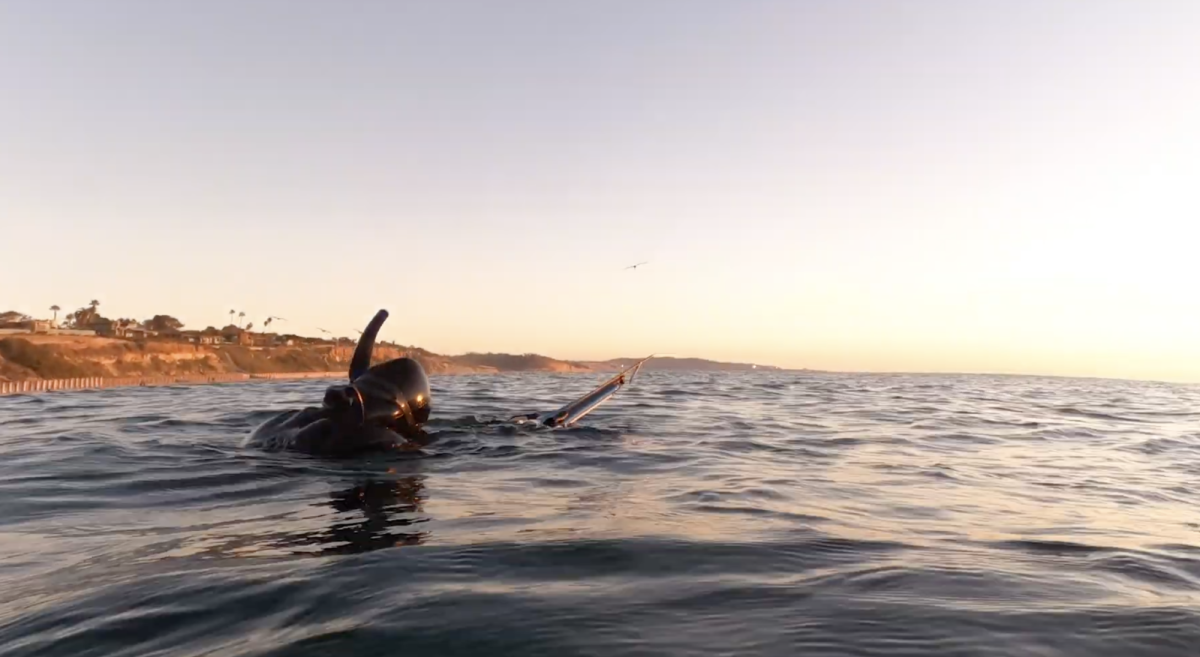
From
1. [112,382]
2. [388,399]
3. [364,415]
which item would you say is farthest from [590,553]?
[112,382]

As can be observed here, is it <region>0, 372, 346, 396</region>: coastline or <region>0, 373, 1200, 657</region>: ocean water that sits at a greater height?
<region>0, 373, 1200, 657</region>: ocean water

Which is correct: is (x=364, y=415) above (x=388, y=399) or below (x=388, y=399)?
below

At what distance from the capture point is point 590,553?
557cm

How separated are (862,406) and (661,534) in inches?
887

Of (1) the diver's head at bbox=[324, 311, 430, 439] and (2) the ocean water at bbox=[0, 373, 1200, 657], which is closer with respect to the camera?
(2) the ocean water at bbox=[0, 373, 1200, 657]

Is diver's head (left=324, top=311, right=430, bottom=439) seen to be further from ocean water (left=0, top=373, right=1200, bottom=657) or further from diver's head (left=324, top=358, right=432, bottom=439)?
ocean water (left=0, top=373, right=1200, bottom=657)

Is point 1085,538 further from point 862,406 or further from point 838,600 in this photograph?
point 862,406

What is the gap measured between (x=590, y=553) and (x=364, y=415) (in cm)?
677

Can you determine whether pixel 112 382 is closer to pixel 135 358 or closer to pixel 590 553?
pixel 135 358

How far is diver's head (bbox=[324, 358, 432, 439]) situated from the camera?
10977mm

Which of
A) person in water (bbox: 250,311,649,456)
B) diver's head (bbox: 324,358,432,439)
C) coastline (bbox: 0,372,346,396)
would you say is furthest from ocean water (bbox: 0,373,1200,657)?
coastline (bbox: 0,372,346,396)

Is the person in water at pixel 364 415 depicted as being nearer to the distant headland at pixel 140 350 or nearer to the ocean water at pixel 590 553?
the ocean water at pixel 590 553

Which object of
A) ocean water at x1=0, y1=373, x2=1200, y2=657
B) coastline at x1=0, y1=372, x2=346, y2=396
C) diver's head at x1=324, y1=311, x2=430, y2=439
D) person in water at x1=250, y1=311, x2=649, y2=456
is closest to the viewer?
ocean water at x1=0, y1=373, x2=1200, y2=657

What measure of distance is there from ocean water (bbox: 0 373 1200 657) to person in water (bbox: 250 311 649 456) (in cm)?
52
